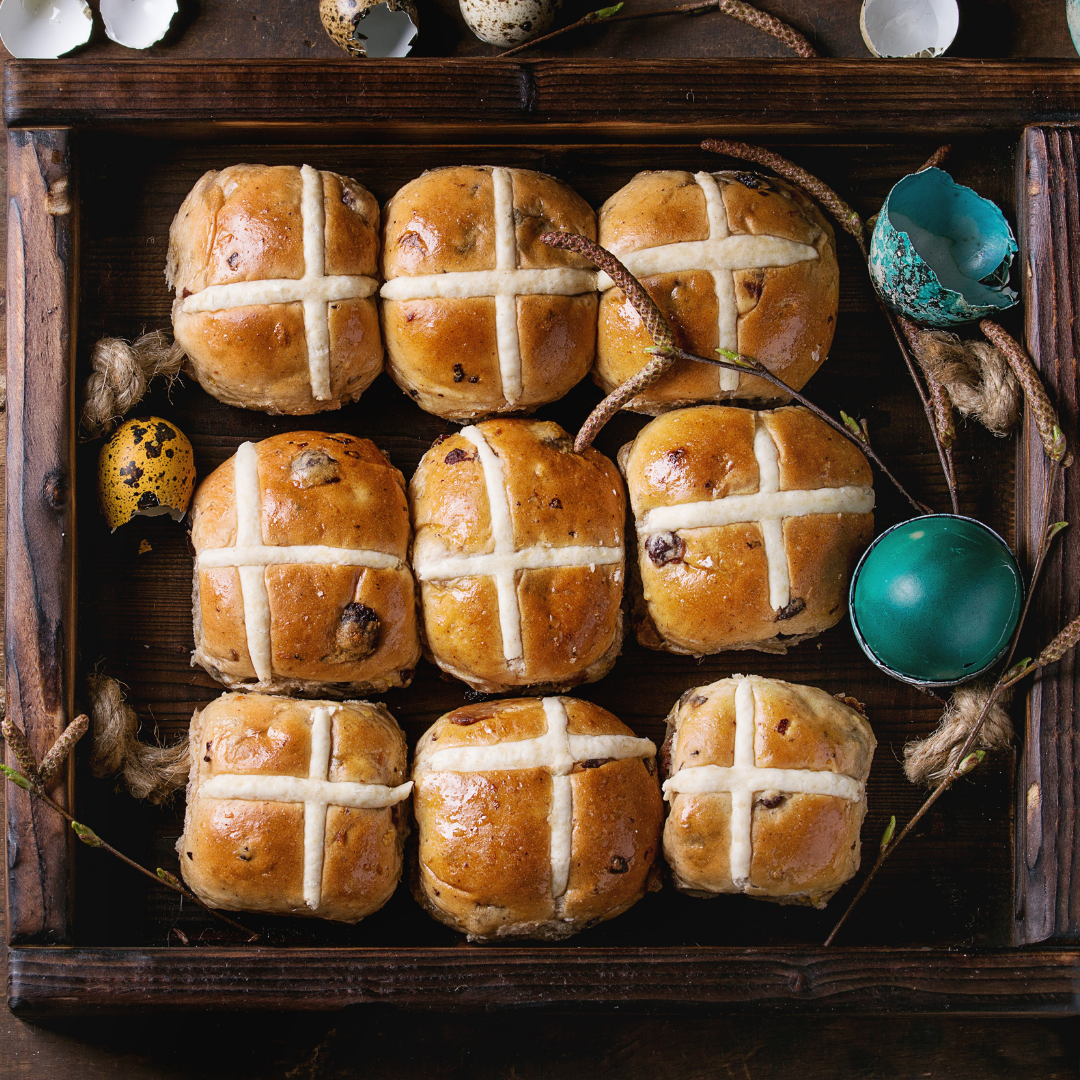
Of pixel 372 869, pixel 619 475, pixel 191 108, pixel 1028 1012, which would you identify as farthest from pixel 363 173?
pixel 1028 1012

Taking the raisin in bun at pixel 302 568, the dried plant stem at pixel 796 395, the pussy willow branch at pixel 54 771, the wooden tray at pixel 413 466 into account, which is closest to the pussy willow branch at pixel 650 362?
the dried plant stem at pixel 796 395

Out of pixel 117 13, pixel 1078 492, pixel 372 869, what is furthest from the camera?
pixel 117 13

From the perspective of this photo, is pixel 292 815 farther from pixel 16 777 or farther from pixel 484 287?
pixel 484 287

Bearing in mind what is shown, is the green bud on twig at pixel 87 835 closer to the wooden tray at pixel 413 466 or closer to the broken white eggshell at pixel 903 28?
the wooden tray at pixel 413 466

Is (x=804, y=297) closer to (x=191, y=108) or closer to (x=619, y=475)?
(x=619, y=475)

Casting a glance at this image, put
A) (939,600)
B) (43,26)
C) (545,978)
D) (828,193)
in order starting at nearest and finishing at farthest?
(939,600) → (545,978) → (828,193) → (43,26)

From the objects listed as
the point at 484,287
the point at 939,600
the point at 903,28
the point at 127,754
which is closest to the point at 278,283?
the point at 484,287
